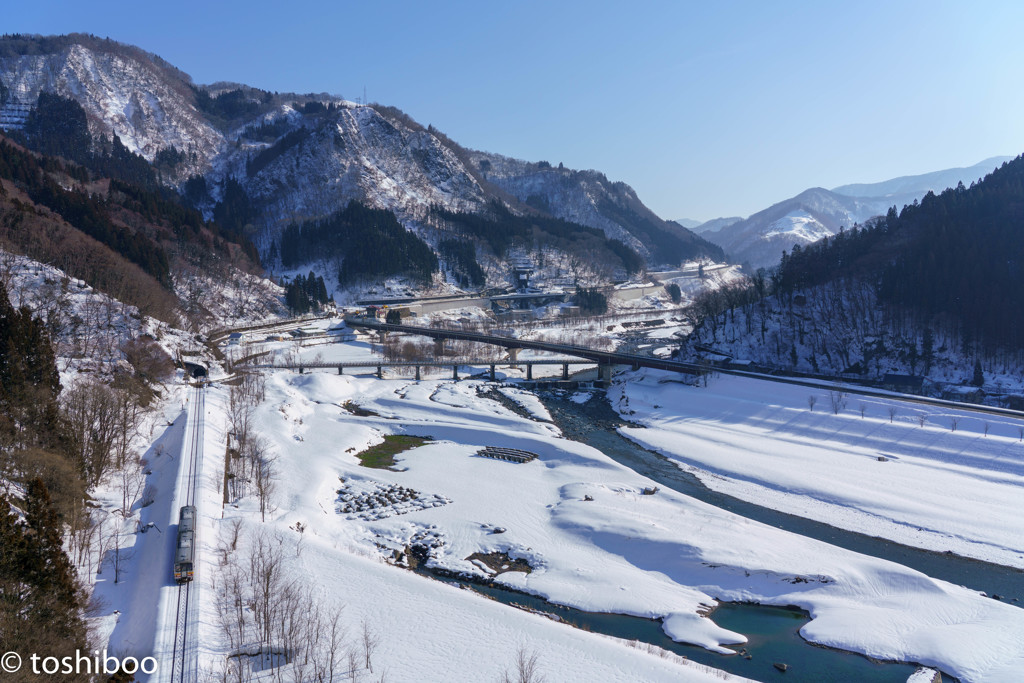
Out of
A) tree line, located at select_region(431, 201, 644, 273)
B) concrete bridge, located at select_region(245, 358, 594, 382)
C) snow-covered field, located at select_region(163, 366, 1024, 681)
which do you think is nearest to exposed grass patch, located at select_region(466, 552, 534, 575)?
snow-covered field, located at select_region(163, 366, 1024, 681)

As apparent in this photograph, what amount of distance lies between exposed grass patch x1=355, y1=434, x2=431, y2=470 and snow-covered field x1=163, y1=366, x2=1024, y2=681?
1.56 metres

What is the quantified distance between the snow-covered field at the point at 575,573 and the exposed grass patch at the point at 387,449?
1564 millimetres

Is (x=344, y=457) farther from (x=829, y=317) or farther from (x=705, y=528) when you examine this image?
(x=829, y=317)

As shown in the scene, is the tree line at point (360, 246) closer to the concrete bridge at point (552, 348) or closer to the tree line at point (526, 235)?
the tree line at point (526, 235)

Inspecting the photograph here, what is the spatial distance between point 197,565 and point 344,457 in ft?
72.4

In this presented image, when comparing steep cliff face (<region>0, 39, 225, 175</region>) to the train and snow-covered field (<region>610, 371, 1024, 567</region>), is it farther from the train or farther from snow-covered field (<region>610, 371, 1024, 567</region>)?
snow-covered field (<region>610, 371, 1024, 567</region>)

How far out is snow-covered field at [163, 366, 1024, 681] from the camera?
21.7 m

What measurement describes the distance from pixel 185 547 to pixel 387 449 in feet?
85.8

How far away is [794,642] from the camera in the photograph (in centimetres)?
2353

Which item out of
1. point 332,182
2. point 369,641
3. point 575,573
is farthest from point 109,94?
point 369,641

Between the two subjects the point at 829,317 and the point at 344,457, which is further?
the point at 829,317

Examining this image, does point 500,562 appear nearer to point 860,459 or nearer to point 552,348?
point 860,459

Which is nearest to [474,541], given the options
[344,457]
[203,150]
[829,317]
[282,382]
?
[344,457]

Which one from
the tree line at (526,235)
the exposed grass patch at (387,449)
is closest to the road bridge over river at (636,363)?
the exposed grass patch at (387,449)
